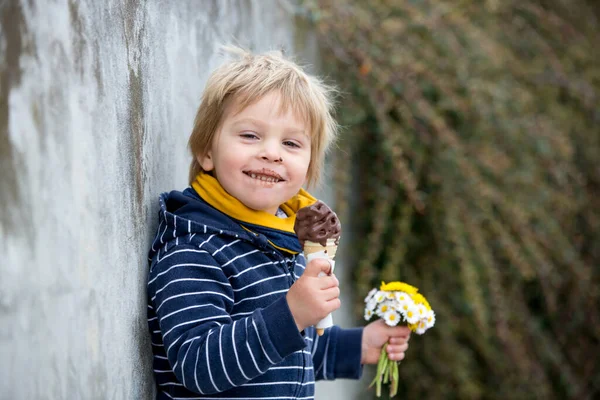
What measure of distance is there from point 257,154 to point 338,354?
0.71 m

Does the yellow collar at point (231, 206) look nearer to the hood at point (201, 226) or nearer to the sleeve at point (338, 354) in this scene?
the hood at point (201, 226)

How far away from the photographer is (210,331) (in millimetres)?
1496

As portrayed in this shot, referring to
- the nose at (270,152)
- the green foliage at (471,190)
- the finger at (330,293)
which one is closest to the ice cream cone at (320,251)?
the finger at (330,293)

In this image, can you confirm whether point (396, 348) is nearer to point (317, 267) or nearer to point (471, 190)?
point (317, 267)

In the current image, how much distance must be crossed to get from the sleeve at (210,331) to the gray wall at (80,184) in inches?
3.6

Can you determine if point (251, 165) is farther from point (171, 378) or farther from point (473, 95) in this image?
point (473, 95)

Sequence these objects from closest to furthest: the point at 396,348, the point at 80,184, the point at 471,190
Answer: the point at 80,184 < the point at 396,348 < the point at 471,190

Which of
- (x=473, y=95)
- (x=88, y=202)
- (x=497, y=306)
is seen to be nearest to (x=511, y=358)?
(x=497, y=306)

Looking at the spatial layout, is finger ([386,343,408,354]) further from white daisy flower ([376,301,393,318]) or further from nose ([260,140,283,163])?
nose ([260,140,283,163])

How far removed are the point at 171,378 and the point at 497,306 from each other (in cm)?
243

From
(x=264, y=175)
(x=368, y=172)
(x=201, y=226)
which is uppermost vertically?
(x=368, y=172)

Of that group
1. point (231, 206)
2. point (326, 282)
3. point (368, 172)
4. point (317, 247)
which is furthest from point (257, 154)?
point (368, 172)

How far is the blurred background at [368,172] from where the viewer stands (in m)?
1.15

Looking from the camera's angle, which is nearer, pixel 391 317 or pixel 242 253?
pixel 242 253
